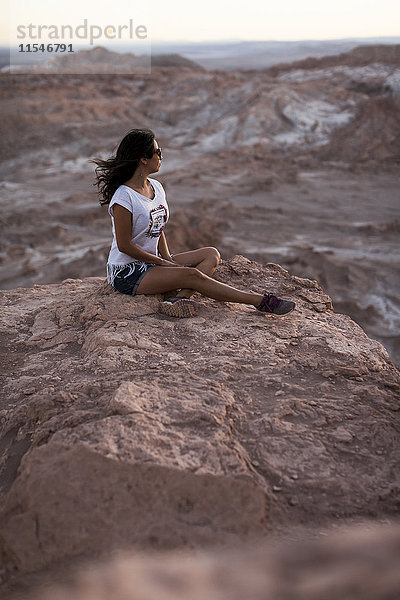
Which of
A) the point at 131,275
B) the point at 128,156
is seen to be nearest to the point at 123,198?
the point at 128,156

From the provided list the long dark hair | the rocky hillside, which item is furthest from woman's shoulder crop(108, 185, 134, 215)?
the rocky hillside

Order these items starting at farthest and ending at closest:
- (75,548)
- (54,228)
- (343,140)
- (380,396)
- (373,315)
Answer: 1. (343,140)
2. (54,228)
3. (373,315)
4. (380,396)
5. (75,548)

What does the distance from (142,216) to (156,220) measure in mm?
128

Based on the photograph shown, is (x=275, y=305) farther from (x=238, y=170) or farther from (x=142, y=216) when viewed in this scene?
(x=238, y=170)

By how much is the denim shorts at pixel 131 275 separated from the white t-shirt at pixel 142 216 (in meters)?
0.04

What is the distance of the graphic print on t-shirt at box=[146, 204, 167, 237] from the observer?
11.2ft

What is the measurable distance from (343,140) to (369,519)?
14629mm

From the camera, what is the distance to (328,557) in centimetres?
162

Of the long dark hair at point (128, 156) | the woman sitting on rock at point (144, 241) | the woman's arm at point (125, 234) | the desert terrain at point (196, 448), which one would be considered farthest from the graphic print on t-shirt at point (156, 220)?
the desert terrain at point (196, 448)

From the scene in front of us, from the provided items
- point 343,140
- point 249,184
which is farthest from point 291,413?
point 343,140

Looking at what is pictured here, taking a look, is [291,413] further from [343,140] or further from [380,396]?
[343,140]

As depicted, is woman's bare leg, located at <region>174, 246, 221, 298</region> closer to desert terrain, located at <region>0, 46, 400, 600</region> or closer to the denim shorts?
desert terrain, located at <region>0, 46, 400, 600</region>

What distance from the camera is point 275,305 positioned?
11.0 ft

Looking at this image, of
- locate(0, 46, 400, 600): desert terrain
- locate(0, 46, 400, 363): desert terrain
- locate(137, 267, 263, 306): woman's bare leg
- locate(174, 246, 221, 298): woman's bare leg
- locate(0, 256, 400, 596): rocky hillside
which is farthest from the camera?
locate(0, 46, 400, 363): desert terrain
